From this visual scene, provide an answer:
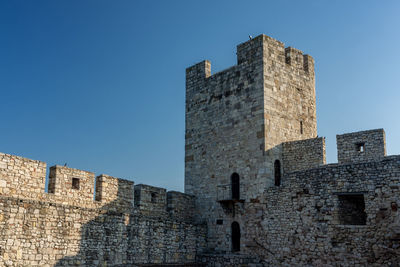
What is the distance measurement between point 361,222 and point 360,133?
3.12 m

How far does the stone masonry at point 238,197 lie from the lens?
1288cm

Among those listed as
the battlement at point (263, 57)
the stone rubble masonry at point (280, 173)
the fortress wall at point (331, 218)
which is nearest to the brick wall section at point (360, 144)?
the stone rubble masonry at point (280, 173)

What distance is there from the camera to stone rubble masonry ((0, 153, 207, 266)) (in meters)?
12.1

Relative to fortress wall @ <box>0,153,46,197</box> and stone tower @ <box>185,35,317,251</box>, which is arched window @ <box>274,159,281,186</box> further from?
fortress wall @ <box>0,153,46,197</box>

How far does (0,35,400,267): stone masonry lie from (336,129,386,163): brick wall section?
0.11 ft

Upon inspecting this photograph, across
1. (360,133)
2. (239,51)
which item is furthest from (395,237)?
(239,51)

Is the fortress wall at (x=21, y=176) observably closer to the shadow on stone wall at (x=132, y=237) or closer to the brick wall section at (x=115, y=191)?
the shadow on stone wall at (x=132, y=237)

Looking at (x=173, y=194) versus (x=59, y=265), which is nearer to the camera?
(x=59, y=265)

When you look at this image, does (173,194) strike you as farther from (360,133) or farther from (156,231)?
(360,133)

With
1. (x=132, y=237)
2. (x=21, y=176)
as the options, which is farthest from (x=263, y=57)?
(x=21, y=176)

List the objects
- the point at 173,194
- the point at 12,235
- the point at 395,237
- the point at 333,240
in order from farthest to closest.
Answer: the point at 173,194 → the point at 333,240 → the point at 395,237 → the point at 12,235

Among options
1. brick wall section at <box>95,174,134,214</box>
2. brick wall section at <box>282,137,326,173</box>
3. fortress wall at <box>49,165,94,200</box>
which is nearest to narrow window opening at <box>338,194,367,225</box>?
brick wall section at <box>282,137,326,173</box>

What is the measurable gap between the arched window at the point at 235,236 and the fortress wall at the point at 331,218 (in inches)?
17.5

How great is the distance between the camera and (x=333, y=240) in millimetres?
13820
